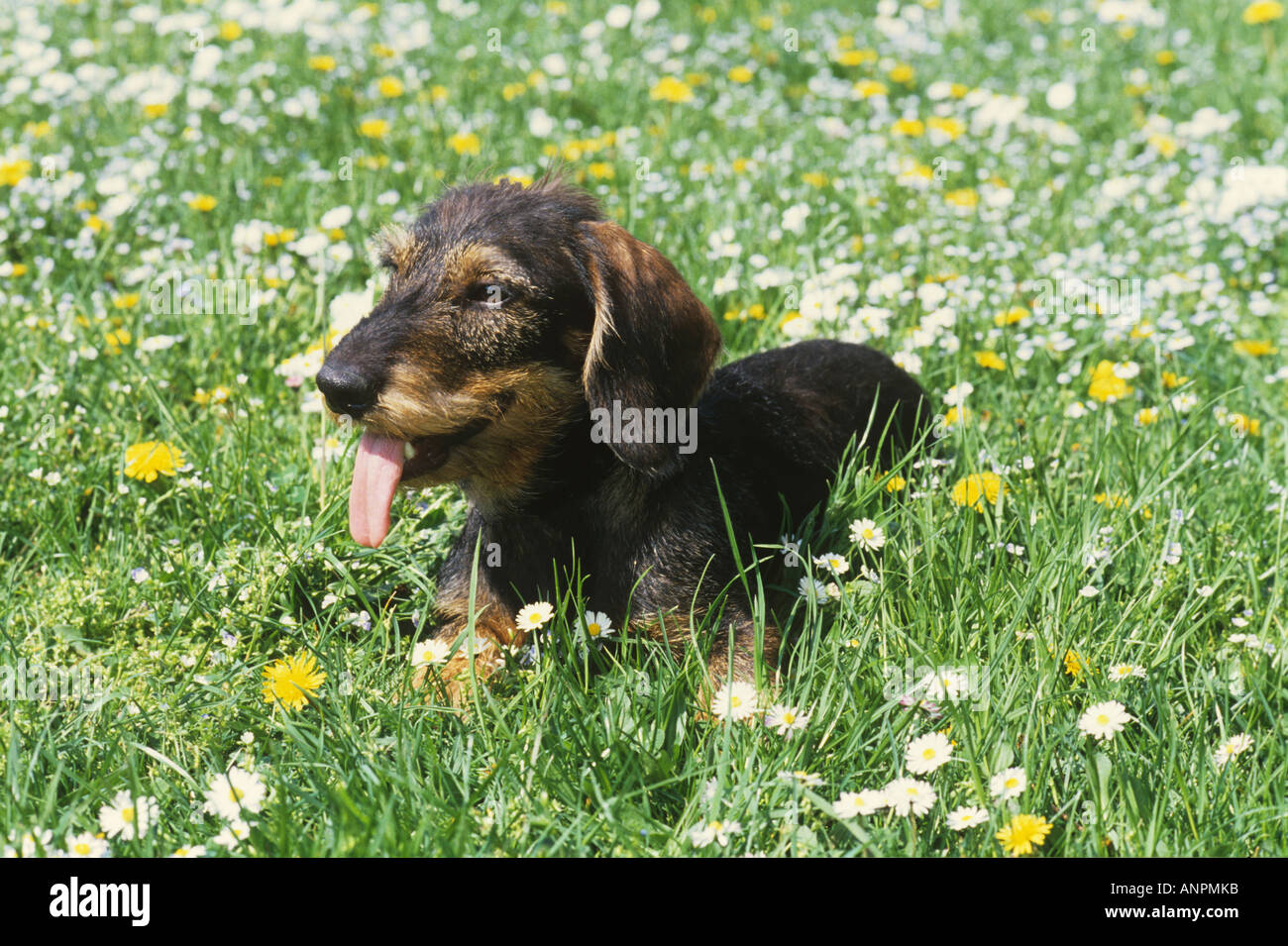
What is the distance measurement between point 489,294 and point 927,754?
1578 mm

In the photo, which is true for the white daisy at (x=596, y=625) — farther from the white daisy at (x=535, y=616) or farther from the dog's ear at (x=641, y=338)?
the dog's ear at (x=641, y=338)

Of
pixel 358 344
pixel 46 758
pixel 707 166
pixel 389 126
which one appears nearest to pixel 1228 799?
pixel 358 344

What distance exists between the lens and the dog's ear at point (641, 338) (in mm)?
3338

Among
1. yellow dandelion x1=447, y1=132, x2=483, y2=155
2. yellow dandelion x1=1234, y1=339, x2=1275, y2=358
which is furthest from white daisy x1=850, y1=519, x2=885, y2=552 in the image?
yellow dandelion x1=447, y1=132, x2=483, y2=155

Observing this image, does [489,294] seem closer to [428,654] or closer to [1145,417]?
[428,654]

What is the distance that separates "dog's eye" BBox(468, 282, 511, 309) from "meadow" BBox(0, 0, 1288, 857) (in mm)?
831

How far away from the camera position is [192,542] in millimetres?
3932

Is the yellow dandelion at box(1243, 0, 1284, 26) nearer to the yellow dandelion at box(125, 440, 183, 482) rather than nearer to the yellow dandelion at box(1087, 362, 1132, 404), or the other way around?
the yellow dandelion at box(1087, 362, 1132, 404)

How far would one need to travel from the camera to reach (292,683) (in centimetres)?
308

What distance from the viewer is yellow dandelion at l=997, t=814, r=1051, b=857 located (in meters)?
2.58

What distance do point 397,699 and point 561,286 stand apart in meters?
1.14

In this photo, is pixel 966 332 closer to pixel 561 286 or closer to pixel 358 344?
pixel 561 286

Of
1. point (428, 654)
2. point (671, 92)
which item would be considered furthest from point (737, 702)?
point (671, 92)

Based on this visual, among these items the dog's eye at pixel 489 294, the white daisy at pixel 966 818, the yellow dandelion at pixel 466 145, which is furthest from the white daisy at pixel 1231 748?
the yellow dandelion at pixel 466 145
